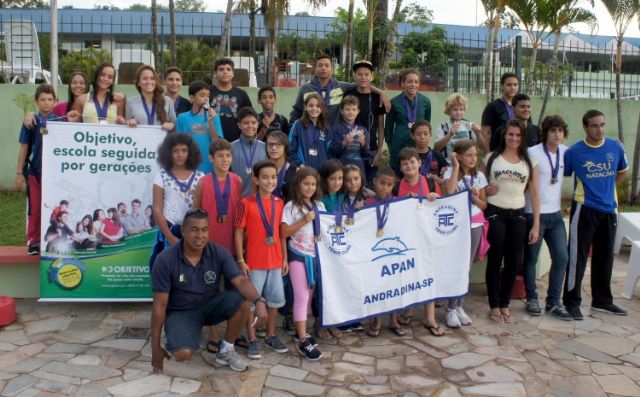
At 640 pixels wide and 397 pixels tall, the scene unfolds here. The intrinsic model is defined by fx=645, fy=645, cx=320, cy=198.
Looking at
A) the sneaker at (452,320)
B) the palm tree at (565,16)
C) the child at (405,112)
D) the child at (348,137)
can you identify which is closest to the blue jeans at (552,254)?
the sneaker at (452,320)

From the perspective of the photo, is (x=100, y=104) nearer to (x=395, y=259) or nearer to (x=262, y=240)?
(x=262, y=240)

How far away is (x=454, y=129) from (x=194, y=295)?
2.81 m

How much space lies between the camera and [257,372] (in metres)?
4.52

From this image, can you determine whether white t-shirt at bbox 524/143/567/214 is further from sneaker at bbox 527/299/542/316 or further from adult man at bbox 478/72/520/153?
sneaker at bbox 527/299/542/316

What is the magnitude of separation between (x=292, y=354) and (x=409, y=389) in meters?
0.98

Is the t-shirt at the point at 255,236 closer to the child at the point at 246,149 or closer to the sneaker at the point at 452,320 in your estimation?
the child at the point at 246,149

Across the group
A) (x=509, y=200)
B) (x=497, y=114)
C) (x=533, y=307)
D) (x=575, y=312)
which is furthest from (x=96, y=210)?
(x=575, y=312)

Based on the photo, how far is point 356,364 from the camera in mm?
4703

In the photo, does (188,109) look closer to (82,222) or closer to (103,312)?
(82,222)

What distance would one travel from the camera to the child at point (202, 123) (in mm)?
5531

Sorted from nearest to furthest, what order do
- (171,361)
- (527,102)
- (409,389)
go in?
(409,389) < (171,361) < (527,102)

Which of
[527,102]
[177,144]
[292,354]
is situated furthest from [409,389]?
[527,102]

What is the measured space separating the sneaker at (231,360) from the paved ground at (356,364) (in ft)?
0.21

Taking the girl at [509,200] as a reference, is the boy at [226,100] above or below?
above
